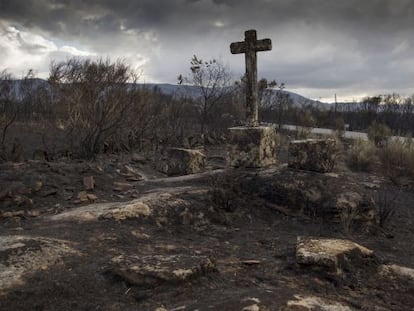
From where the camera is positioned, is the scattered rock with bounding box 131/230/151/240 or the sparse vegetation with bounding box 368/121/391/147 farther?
the sparse vegetation with bounding box 368/121/391/147

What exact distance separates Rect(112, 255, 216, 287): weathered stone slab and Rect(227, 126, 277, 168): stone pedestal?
12.3ft

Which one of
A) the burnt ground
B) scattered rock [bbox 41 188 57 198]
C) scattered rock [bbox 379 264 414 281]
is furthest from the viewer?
scattered rock [bbox 41 188 57 198]

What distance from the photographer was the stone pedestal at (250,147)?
778 centimetres

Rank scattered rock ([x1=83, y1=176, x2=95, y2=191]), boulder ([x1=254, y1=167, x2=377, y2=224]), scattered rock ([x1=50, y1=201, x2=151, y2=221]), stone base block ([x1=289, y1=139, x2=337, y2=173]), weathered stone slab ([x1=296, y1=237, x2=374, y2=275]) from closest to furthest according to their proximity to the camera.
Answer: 1. weathered stone slab ([x1=296, y1=237, x2=374, y2=275])
2. scattered rock ([x1=50, y1=201, x2=151, y2=221])
3. boulder ([x1=254, y1=167, x2=377, y2=224])
4. scattered rock ([x1=83, y1=176, x2=95, y2=191])
5. stone base block ([x1=289, y1=139, x2=337, y2=173])

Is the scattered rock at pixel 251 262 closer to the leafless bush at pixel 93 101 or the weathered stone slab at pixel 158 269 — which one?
the weathered stone slab at pixel 158 269

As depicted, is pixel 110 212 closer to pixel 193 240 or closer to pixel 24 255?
pixel 193 240

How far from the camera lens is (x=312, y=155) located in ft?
24.3

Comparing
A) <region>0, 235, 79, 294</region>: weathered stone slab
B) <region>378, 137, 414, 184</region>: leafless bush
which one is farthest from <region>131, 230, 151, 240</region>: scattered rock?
<region>378, 137, 414, 184</region>: leafless bush

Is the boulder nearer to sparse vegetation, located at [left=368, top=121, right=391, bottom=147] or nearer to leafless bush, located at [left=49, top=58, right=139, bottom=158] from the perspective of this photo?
leafless bush, located at [left=49, top=58, right=139, bottom=158]

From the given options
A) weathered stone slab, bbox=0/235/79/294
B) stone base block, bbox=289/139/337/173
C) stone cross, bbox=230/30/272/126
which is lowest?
weathered stone slab, bbox=0/235/79/294

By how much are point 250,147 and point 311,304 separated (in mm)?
4535

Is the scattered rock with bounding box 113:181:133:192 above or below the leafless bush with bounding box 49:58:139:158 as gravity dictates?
below

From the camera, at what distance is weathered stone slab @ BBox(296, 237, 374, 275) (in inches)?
171

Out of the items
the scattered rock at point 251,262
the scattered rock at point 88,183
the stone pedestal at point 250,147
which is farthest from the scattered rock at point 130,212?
the stone pedestal at point 250,147
